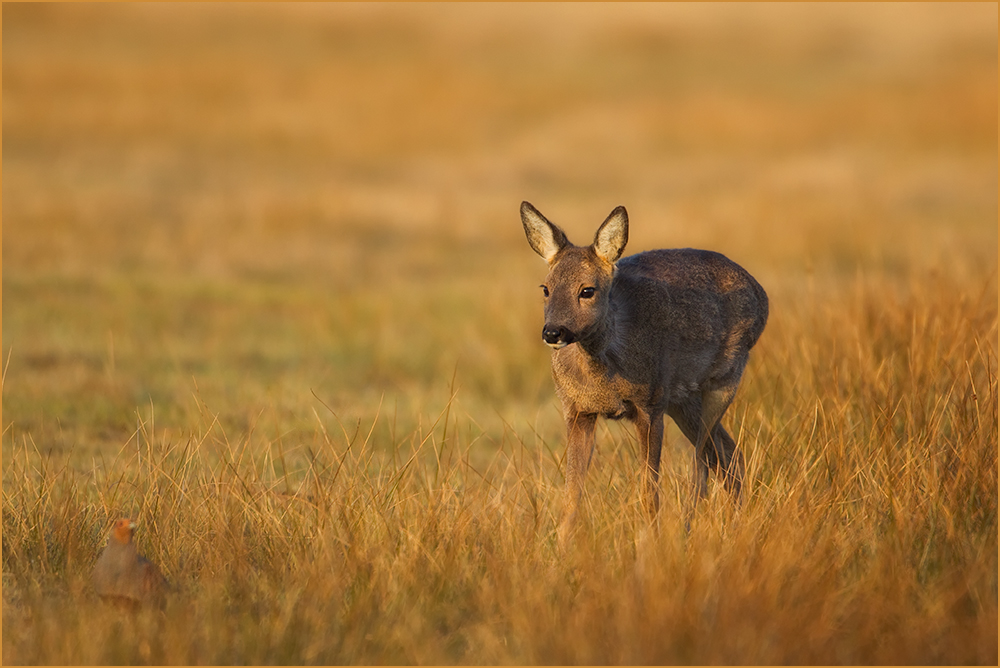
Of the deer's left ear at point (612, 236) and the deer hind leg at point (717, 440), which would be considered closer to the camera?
the deer's left ear at point (612, 236)

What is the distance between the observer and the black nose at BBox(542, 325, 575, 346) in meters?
5.09

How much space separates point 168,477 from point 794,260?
13.7 meters

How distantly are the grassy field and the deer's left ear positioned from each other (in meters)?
1.19

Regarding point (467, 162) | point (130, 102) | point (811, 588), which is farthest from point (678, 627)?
point (130, 102)

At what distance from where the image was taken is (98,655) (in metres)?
4.61

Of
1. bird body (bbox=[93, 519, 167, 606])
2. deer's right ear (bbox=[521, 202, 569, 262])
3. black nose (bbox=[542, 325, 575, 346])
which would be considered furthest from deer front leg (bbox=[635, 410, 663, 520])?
bird body (bbox=[93, 519, 167, 606])

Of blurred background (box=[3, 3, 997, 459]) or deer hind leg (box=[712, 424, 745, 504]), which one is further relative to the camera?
blurred background (box=[3, 3, 997, 459])

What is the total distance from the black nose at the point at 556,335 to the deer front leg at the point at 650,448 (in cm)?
74

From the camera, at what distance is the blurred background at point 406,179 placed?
39.2 ft

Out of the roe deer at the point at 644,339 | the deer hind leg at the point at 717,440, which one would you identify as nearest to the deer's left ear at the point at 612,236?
the roe deer at the point at 644,339

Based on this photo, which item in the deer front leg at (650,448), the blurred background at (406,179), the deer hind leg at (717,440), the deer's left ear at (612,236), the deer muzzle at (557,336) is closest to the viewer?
the deer muzzle at (557,336)

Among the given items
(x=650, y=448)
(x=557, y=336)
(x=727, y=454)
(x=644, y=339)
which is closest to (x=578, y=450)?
(x=650, y=448)

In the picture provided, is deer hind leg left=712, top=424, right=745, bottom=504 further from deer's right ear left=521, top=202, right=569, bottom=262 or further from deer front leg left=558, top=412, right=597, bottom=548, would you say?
deer's right ear left=521, top=202, right=569, bottom=262

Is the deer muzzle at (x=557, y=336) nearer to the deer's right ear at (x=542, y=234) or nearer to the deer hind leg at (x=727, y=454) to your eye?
the deer's right ear at (x=542, y=234)
